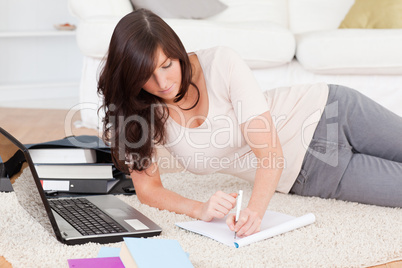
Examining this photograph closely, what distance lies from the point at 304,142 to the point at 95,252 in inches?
29.7

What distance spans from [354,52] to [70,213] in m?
1.69

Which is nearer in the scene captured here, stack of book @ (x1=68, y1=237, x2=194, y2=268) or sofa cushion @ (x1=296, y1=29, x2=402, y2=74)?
stack of book @ (x1=68, y1=237, x2=194, y2=268)

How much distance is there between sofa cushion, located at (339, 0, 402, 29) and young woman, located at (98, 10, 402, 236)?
4.31ft

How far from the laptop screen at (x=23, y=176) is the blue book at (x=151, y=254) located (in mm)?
268

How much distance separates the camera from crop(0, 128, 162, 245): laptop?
118 cm

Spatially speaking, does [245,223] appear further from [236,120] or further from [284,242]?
[236,120]

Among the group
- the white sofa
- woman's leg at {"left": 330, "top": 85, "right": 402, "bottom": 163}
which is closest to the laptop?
woman's leg at {"left": 330, "top": 85, "right": 402, "bottom": 163}

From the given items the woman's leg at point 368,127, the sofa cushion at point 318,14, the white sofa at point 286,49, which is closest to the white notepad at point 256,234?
the woman's leg at point 368,127

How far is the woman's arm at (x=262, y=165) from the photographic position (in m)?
1.30

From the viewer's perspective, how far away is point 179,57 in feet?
4.43

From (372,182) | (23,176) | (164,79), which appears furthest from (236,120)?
(23,176)

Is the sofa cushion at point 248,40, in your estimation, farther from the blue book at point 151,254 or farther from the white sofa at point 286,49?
the blue book at point 151,254

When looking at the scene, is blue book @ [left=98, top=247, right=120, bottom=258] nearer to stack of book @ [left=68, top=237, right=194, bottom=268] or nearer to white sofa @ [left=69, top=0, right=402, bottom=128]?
stack of book @ [left=68, top=237, right=194, bottom=268]

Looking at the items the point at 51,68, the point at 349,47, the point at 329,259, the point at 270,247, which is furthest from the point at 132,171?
the point at 51,68
